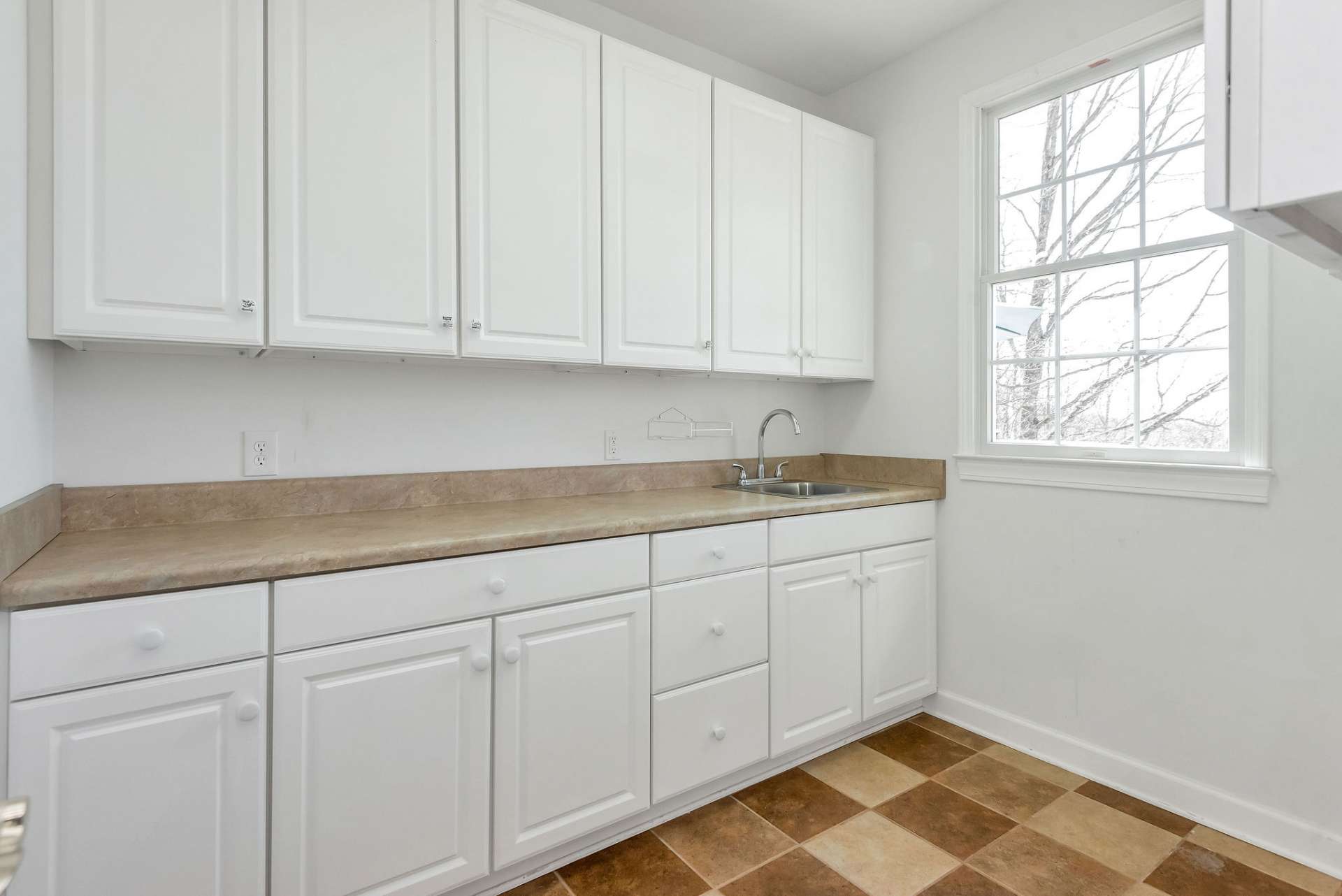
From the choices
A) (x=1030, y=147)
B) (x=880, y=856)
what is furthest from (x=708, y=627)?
(x=1030, y=147)

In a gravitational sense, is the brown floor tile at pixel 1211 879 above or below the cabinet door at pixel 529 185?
below

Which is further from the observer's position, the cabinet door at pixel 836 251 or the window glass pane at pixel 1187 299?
the cabinet door at pixel 836 251

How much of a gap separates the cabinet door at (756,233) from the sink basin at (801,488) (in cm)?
51

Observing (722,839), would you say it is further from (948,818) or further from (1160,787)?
(1160,787)

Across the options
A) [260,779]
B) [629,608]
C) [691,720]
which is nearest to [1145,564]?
[691,720]

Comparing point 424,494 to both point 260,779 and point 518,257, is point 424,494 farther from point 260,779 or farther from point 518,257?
point 260,779

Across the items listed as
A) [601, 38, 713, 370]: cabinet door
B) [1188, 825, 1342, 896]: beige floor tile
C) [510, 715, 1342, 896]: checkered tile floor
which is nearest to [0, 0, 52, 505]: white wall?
[601, 38, 713, 370]: cabinet door

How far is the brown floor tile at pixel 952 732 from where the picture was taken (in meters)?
2.47

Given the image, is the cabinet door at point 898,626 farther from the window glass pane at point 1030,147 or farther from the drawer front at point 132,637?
the drawer front at point 132,637

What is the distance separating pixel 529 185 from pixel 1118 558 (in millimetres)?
2216

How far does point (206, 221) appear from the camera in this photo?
151cm

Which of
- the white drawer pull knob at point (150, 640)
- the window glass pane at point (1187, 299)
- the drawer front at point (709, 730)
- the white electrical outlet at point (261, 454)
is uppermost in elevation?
the window glass pane at point (1187, 299)

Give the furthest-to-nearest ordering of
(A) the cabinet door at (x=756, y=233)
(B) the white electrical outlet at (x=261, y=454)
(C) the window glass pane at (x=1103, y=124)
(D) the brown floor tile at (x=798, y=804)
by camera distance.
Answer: (A) the cabinet door at (x=756, y=233) < (C) the window glass pane at (x=1103, y=124) < (D) the brown floor tile at (x=798, y=804) < (B) the white electrical outlet at (x=261, y=454)

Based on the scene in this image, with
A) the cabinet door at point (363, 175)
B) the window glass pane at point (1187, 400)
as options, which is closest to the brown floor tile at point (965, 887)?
the window glass pane at point (1187, 400)
